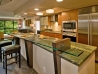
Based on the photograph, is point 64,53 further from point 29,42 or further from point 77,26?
point 77,26

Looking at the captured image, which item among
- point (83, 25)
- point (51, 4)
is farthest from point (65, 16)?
point (51, 4)

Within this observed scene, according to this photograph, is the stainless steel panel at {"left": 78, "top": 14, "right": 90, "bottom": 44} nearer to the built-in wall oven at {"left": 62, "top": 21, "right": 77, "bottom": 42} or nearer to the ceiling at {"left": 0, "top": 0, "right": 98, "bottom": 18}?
the built-in wall oven at {"left": 62, "top": 21, "right": 77, "bottom": 42}

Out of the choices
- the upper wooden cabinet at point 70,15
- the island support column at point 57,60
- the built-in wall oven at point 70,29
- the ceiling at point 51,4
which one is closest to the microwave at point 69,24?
the built-in wall oven at point 70,29

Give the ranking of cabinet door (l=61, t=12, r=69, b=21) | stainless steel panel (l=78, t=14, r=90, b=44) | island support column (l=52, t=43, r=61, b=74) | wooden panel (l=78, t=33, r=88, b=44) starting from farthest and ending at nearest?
cabinet door (l=61, t=12, r=69, b=21) < wooden panel (l=78, t=33, r=88, b=44) < stainless steel panel (l=78, t=14, r=90, b=44) < island support column (l=52, t=43, r=61, b=74)

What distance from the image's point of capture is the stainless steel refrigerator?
333 cm

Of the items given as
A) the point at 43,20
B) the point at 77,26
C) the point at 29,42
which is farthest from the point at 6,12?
the point at 77,26

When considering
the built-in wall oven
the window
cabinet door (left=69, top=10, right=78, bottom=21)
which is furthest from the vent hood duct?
the window

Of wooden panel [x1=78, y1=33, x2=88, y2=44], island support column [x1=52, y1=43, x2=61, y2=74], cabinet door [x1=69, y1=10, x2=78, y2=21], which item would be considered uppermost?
cabinet door [x1=69, y1=10, x2=78, y2=21]

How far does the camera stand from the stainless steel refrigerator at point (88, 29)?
3.33 m

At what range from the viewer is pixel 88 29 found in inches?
138

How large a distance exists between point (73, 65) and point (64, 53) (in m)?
0.31

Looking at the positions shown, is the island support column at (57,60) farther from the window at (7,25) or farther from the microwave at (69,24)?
the window at (7,25)

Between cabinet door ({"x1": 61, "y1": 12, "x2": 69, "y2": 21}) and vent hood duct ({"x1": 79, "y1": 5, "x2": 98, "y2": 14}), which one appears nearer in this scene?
vent hood duct ({"x1": 79, "y1": 5, "x2": 98, "y2": 14})

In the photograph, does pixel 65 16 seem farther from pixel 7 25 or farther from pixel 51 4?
pixel 7 25
